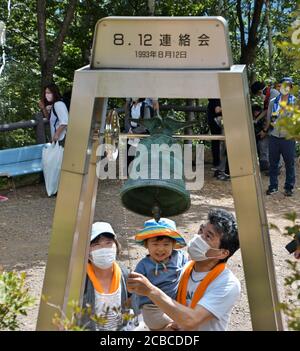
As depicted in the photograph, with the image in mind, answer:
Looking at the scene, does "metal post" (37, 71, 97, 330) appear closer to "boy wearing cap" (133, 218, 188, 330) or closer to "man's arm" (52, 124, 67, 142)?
"boy wearing cap" (133, 218, 188, 330)

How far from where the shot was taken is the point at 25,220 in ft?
28.2

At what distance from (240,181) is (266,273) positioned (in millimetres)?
391

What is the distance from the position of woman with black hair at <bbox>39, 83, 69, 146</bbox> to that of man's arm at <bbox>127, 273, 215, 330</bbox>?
6.34 meters

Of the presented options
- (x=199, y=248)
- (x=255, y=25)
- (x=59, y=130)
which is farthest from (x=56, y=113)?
(x=199, y=248)

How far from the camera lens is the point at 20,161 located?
1006 centimetres

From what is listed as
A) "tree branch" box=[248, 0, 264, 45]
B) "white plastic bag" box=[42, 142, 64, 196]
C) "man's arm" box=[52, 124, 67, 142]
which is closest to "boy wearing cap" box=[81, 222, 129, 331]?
"man's arm" box=[52, 124, 67, 142]

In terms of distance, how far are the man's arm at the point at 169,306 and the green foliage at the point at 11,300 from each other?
2.36 feet

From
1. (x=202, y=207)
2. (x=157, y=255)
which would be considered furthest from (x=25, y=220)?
(x=157, y=255)

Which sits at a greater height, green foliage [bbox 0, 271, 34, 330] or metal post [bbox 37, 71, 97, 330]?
metal post [bbox 37, 71, 97, 330]

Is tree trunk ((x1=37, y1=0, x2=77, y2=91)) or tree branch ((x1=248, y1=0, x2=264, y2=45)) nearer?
tree trunk ((x1=37, y1=0, x2=77, y2=91))

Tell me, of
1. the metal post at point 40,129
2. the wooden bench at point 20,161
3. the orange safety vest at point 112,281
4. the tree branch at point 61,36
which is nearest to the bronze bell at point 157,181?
the orange safety vest at point 112,281

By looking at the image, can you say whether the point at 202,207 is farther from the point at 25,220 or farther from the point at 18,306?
the point at 18,306

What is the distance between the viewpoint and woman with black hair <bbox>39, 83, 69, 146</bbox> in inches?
369

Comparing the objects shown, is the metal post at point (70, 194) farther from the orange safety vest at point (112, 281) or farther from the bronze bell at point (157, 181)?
the orange safety vest at point (112, 281)
